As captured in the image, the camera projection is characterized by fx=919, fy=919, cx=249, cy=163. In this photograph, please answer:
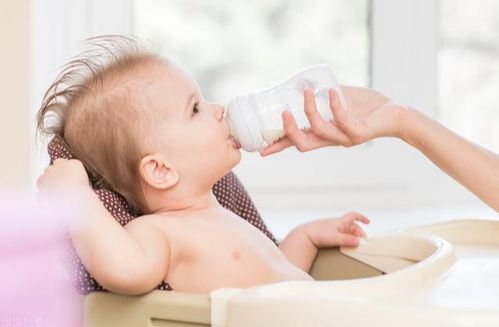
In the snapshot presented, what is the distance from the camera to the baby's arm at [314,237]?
3.72ft

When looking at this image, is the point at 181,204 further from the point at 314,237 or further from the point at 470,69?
the point at 470,69

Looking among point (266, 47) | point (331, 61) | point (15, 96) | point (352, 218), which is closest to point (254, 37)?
point (266, 47)

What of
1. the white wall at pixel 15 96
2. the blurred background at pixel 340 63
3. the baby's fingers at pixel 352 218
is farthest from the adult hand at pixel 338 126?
the blurred background at pixel 340 63

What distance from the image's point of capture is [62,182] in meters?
0.90

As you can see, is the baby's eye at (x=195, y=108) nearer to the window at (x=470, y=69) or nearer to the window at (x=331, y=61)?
the window at (x=331, y=61)

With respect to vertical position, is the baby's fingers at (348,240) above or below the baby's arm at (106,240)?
below

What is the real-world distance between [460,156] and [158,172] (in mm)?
364

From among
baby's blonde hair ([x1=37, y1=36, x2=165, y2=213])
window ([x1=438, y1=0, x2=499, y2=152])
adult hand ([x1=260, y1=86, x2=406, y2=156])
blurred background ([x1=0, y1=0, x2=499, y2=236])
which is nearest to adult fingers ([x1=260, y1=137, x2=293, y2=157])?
adult hand ([x1=260, y1=86, x2=406, y2=156])

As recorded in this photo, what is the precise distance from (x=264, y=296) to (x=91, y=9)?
915mm

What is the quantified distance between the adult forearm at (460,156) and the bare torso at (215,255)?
0.74 ft

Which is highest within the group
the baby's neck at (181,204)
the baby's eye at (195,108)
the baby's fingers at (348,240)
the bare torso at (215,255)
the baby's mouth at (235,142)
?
the baby's eye at (195,108)

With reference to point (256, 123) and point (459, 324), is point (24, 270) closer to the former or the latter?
point (256, 123)

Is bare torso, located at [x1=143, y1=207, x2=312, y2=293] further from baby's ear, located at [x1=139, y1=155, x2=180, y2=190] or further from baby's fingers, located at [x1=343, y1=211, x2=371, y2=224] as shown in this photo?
baby's fingers, located at [x1=343, y1=211, x2=371, y2=224]

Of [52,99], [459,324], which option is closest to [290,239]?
[52,99]
